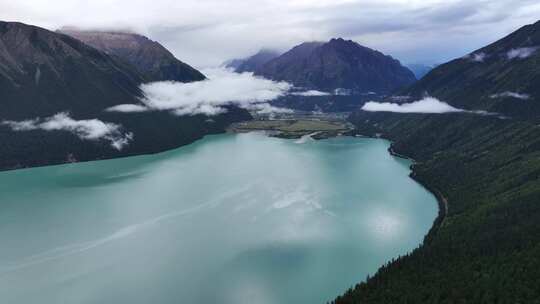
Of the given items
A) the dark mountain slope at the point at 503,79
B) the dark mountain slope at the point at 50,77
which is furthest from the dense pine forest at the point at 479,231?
the dark mountain slope at the point at 50,77

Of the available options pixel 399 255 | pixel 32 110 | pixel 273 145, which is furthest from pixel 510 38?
pixel 32 110

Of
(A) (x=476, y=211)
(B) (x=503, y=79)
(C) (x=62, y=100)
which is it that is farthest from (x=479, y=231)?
(C) (x=62, y=100)

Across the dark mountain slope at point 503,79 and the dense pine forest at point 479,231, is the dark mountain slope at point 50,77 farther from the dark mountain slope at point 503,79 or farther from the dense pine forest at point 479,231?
the dark mountain slope at point 503,79

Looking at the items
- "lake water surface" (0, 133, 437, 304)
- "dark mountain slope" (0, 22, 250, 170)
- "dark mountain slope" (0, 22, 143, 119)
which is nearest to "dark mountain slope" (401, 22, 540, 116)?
"lake water surface" (0, 133, 437, 304)

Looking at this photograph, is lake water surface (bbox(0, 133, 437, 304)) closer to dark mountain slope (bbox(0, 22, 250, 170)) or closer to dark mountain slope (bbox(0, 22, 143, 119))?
dark mountain slope (bbox(0, 22, 250, 170))

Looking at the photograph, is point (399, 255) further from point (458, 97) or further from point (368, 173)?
point (458, 97)

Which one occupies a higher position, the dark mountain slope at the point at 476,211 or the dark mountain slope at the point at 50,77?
the dark mountain slope at the point at 50,77
